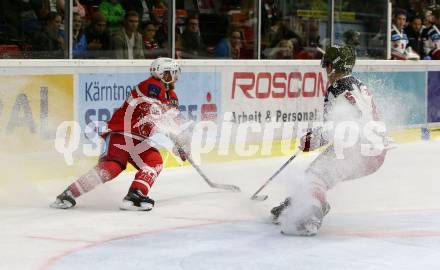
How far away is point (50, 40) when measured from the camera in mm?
8789

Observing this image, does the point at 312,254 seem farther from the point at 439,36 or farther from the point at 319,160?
the point at 439,36

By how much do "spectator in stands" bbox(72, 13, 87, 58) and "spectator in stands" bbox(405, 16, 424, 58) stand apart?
214 inches

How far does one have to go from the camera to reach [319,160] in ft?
20.4

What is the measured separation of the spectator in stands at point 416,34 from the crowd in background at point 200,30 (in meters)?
0.01

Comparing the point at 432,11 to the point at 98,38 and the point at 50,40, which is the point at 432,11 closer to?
the point at 98,38

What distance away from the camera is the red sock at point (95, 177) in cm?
708

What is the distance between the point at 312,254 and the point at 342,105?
112 centimetres

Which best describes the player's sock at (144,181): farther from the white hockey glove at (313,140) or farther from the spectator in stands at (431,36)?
the spectator in stands at (431,36)

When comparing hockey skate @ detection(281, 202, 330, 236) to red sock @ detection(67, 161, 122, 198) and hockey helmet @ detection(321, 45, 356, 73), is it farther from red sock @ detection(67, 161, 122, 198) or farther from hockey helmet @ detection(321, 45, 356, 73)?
red sock @ detection(67, 161, 122, 198)

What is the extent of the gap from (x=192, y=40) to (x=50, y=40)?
1.73 meters

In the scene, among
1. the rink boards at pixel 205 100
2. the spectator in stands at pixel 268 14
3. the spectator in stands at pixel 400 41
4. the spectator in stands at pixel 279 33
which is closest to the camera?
the rink boards at pixel 205 100

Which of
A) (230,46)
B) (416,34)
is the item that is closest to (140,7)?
(230,46)

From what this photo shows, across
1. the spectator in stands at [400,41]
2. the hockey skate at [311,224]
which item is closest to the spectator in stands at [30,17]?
the hockey skate at [311,224]

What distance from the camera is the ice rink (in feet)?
17.2
